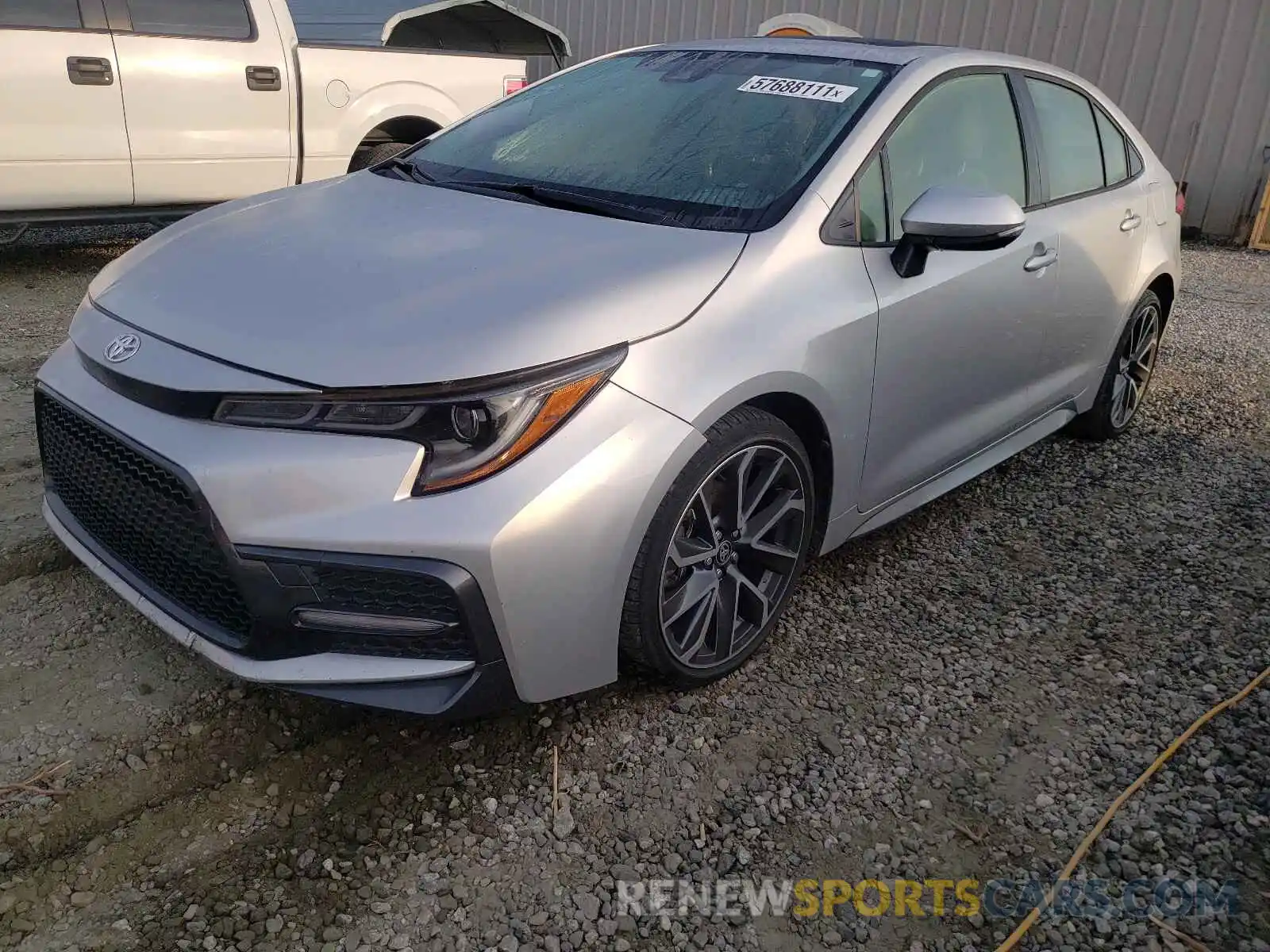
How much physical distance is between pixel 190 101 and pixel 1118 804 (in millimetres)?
5943

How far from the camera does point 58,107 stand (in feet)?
18.0

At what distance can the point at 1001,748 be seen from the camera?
2.51 meters

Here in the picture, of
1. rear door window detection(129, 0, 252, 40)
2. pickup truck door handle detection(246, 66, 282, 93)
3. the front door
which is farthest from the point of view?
pickup truck door handle detection(246, 66, 282, 93)

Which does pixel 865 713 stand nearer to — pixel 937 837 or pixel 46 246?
pixel 937 837

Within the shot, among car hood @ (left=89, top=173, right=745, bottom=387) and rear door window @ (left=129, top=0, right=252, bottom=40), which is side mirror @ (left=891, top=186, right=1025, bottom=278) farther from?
rear door window @ (left=129, top=0, right=252, bottom=40)

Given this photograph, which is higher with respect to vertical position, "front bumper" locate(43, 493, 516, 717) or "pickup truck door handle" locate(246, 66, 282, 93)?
"pickup truck door handle" locate(246, 66, 282, 93)

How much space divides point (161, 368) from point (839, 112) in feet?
6.26

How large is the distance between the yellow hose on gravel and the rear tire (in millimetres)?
1688

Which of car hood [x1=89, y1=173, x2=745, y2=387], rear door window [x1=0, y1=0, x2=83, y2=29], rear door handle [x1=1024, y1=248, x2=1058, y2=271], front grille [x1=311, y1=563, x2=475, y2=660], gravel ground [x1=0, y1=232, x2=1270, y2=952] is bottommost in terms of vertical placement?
gravel ground [x1=0, y1=232, x2=1270, y2=952]

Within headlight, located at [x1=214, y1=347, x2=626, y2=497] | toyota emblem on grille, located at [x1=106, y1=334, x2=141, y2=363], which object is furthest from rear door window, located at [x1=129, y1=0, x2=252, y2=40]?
headlight, located at [x1=214, y1=347, x2=626, y2=497]

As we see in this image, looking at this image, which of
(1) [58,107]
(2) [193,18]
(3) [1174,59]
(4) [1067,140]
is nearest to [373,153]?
(2) [193,18]

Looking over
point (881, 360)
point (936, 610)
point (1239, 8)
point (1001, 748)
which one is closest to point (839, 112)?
point (881, 360)

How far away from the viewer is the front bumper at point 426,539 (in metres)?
1.96

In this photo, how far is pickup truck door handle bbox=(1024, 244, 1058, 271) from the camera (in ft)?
10.9
